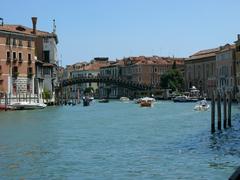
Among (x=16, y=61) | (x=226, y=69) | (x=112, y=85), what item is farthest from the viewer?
(x=112, y=85)

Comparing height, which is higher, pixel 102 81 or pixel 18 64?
pixel 18 64

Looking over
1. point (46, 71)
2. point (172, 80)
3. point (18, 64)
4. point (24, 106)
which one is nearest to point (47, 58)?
point (46, 71)

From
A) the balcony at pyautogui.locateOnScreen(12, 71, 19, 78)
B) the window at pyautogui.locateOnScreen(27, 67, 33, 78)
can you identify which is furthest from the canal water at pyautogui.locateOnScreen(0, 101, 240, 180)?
the window at pyautogui.locateOnScreen(27, 67, 33, 78)

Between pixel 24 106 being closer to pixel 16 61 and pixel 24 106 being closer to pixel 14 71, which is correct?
pixel 14 71

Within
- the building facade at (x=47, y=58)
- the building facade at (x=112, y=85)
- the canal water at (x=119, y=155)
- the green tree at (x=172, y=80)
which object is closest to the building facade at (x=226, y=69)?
the green tree at (x=172, y=80)

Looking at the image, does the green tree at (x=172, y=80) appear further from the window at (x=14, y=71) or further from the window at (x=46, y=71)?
the window at (x=14, y=71)

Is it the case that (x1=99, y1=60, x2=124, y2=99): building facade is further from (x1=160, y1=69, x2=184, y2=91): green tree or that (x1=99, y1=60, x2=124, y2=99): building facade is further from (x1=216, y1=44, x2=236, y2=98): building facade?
(x1=216, y1=44, x2=236, y2=98): building facade

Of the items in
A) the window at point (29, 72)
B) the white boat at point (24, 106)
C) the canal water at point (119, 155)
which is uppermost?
the window at point (29, 72)

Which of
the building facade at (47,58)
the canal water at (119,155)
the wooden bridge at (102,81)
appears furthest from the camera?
the wooden bridge at (102,81)

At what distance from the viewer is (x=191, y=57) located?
95312 millimetres

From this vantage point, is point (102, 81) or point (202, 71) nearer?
point (102, 81)

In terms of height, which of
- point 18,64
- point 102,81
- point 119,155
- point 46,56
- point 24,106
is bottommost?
point 119,155

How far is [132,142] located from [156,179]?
708 cm

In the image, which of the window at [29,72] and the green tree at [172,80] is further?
the green tree at [172,80]
